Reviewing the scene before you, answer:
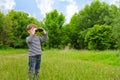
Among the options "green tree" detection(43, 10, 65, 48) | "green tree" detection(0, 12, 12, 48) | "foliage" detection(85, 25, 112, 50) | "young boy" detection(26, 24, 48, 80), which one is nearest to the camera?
"young boy" detection(26, 24, 48, 80)

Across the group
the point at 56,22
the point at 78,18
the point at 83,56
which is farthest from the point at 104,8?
the point at 83,56

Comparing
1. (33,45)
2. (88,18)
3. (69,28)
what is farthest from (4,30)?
(33,45)

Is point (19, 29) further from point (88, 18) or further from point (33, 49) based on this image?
point (33, 49)

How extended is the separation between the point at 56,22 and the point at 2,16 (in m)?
11.9

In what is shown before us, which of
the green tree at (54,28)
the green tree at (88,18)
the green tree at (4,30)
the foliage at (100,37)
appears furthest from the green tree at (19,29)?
the foliage at (100,37)

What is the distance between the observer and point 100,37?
4981 cm

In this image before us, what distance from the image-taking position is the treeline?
51975 millimetres

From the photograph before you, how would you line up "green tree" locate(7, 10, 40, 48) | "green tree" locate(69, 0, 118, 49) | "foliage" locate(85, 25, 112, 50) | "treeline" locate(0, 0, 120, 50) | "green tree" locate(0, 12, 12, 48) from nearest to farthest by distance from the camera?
"foliage" locate(85, 25, 112, 50), "treeline" locate(0, 0, 120, 50), "green tree" locate(0, 12, 12, 48), "green tree" locate(7, 10, 40, 48), "green tree" locate(69, 0, 118, 49)

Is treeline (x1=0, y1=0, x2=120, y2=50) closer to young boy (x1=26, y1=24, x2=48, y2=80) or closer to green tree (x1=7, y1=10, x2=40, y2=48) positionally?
green tree (x1=7, y1=10, x2=40, y2=48)

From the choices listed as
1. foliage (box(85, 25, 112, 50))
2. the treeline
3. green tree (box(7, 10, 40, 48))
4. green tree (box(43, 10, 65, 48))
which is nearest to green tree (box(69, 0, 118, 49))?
the treeline

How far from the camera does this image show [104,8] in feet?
230

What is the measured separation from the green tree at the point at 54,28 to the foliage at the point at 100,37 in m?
10.2

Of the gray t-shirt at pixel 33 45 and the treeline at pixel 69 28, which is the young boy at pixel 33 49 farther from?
the treeline at pixel 69 28

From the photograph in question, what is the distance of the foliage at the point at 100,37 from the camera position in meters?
49.8
